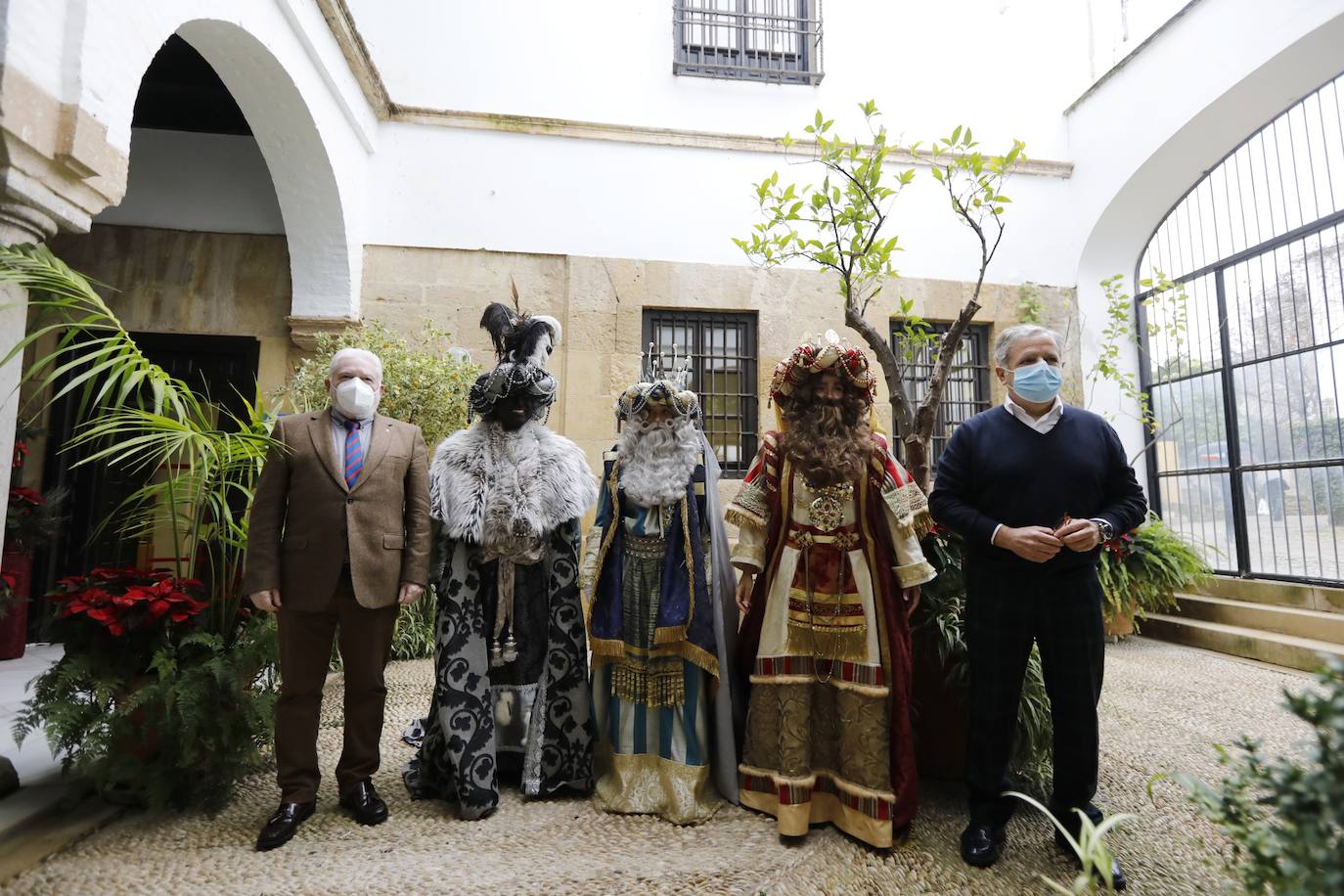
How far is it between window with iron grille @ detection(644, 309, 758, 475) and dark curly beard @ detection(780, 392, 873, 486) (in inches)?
157

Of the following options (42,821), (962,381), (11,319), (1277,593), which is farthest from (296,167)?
(1277,593)

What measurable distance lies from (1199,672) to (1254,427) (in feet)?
8.53

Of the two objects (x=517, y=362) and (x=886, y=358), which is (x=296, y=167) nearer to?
(x=517, y=362)

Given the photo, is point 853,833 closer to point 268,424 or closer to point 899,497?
point 899,497

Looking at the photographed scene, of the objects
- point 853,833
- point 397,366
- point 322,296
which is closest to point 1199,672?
point 853,833

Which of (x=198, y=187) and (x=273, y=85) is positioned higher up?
(x=273, y=85)

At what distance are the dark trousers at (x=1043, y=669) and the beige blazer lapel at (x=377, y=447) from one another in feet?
7.45

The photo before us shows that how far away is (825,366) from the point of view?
2.63 metres

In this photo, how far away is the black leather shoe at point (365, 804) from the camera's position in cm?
268

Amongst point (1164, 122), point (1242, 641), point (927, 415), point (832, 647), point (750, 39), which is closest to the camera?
point (832, 647)

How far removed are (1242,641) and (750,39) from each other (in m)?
6.99

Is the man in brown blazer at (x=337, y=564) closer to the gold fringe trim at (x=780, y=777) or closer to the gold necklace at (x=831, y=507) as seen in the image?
the gold fringe trim at (x=780, y=777)

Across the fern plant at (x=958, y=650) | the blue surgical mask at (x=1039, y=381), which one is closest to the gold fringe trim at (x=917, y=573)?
the fern plant at (x=958, y=650)

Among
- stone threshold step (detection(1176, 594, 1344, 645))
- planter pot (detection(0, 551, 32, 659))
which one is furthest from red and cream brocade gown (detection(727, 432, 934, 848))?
planter pot (detection(0, 551, 32, 659))
